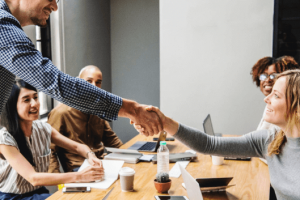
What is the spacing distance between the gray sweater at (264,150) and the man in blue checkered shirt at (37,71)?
1.22ft

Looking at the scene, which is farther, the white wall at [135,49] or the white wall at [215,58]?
the white wall at [135,49]

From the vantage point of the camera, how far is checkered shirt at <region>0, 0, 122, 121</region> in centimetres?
101

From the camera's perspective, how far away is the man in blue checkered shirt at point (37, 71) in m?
1.02

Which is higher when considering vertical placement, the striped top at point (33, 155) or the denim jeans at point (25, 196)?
the striped top at point (33, 155)

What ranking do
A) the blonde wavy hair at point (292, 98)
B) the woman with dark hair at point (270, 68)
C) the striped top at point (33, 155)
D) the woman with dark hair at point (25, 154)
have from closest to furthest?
the blonde wavy hair at point (292, 98) < the woman with dark hair at point (25, 154) < the striped top at point (33, 155) < the woman with dark hair at point (270, 68)

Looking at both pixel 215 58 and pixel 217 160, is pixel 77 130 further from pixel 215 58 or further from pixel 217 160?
pixel 215 58

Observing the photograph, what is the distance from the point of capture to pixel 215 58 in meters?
3.33

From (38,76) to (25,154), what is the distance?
936 mm

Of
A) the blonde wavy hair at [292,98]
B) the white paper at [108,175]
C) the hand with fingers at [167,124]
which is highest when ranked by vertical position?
the blonde wavy hair at [292,98]

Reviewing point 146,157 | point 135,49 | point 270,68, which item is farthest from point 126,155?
point 135,49

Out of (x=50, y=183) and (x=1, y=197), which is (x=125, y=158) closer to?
(x=50, y=183)

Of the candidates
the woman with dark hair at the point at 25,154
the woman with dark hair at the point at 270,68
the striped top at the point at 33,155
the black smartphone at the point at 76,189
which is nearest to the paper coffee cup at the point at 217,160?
the woman with dark hair at the point at 25,154

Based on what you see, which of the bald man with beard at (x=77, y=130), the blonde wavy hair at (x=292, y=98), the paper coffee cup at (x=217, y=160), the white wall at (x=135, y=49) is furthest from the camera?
the white wall at (x=135, y=49)

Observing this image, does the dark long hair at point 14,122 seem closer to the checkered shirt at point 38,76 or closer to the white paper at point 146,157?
the checkered shirt at point 38,76
